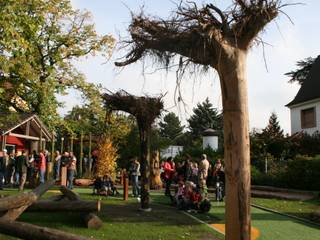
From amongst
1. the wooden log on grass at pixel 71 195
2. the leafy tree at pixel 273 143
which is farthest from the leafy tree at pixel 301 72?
the wooden log on grass at pixel 71 195

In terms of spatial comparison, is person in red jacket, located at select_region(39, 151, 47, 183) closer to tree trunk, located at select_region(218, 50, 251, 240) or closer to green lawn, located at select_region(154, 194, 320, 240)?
green lawn, located at select_region(154, 194, 320, 240)

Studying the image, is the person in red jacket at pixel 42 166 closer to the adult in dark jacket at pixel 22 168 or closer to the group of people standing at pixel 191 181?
the adult in dark jacket at pixel 22 168

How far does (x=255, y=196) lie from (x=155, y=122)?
771cm

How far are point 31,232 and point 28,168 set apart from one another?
17.8 metres

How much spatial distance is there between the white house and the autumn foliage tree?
3277 cm

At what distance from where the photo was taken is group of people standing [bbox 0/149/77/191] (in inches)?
845

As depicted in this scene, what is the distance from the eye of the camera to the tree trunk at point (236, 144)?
5816 millimetres

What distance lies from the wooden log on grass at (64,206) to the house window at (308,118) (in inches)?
Answer: 1164

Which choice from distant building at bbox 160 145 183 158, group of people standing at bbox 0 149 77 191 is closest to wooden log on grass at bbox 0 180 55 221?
group of people standing at bbox 0 149 77 191

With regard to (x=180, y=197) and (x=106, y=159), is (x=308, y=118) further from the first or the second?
Result: (x=180, y=197)

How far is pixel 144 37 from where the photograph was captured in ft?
21.3

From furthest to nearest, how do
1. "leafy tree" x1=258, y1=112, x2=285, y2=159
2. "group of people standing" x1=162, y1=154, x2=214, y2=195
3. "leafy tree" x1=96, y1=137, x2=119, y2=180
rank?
1. "leafy tree" x1=258, y1=112, x2=285, y2=159
2. "leafy tree" x1=96, y1=137, x2=119, y2=180
3. "group of people standing" x1=162, y1=154, x2=214, y2=195

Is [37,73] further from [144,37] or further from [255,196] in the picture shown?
[144,37]

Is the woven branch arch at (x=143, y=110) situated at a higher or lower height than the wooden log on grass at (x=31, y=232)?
higher
